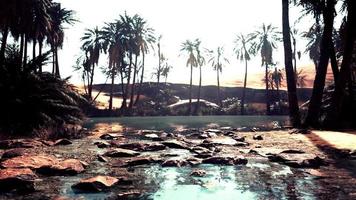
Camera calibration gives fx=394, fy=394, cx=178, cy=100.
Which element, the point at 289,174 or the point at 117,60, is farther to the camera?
the point at 117,60

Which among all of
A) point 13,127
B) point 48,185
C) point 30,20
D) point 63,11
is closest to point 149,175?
point 48,185

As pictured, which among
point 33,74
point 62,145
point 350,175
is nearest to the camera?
point 350,175

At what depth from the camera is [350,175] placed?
10.6m

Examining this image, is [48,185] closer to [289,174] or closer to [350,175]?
[289,174]

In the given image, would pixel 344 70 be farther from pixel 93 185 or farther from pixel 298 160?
pixel 93 185

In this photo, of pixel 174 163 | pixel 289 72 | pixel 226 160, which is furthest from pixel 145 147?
pixel 289 72

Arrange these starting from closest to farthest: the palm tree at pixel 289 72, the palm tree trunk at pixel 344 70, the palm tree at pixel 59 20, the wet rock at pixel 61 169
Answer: the wet rock at pixel 61 169 < the palm tree trunk at pixel 344 70 < the palm tree at pixel 289 72 < the palm tree at pixel 59 20

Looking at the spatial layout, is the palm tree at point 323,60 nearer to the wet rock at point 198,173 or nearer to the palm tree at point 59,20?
the wet rock at point 198,173

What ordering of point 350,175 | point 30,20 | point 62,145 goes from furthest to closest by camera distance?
point 30,20 → point 62,145 → point 350,175

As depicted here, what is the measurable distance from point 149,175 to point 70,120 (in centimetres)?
1235

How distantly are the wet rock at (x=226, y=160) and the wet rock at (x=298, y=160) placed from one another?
46.3 inches

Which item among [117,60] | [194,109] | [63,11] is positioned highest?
[63,11]

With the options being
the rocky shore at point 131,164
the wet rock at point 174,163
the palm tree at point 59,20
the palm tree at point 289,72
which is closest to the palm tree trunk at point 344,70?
the palm tree at point 289,72

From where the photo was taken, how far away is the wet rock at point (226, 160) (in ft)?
A: 42.7
